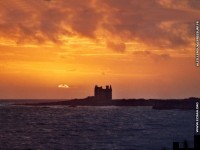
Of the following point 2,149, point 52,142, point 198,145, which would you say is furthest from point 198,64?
point 52,142

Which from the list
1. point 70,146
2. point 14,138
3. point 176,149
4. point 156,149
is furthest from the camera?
point 14,138

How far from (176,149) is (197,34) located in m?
8.92

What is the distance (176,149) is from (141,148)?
30.7 m

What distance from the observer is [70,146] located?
76.4 m

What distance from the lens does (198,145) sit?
118 ft

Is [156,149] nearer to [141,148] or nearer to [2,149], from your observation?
[141,148]

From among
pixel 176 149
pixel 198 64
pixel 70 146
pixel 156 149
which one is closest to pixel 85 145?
pixel 70 146

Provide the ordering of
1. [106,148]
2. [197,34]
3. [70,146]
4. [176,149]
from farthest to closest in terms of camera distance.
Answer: [70,146], [106,148], [176,149], [197,34]

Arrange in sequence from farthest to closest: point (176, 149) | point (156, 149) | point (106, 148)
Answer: point (106, 148) → point (156, 149) → point (176, 149)

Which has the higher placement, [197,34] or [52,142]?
[197,34]

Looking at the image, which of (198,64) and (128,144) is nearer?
(198,64)

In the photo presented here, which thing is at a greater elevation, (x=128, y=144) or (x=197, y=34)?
(x=197, y=34)

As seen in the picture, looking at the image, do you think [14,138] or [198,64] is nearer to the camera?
[198,64]

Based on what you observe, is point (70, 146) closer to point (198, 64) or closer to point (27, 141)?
point (27, 141)
